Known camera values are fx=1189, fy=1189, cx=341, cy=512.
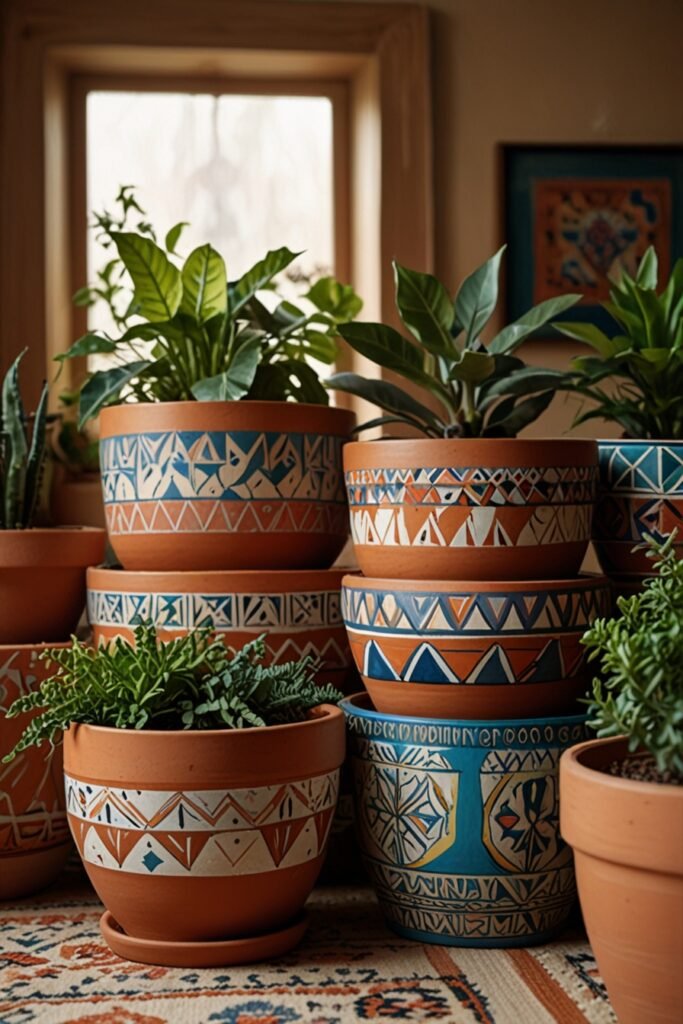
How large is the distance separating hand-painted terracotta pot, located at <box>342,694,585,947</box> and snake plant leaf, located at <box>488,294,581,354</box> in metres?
0.45

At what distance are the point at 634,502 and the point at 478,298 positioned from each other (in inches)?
12.5

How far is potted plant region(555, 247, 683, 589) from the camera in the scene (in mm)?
1417

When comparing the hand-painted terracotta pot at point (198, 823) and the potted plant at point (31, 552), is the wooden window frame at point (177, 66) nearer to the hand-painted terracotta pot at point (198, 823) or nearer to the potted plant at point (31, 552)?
the potted plant at point (31, 552)

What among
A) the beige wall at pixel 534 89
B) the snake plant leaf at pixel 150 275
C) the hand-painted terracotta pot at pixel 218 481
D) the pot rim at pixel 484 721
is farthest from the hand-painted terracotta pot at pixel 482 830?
the beige wall at pixel 534 89

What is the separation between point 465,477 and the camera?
51.9 inches

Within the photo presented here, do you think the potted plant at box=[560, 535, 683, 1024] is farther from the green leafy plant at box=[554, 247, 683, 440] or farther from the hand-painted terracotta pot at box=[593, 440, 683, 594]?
the green leafy plant at box=[554, 247, 683, 440]

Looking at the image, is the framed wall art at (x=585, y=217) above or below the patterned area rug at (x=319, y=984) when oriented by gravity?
above

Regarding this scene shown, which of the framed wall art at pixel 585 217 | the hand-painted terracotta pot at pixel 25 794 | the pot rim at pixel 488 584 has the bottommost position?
the hand-painted terracotta pot at pixel 25 794

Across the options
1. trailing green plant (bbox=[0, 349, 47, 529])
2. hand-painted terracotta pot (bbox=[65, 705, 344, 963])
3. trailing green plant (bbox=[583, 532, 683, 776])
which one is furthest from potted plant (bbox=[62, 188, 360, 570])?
trailing green plant (bbox=[583, 532, 683, 776])

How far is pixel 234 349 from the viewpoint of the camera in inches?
64.7

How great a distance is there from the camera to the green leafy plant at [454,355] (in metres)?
1.43

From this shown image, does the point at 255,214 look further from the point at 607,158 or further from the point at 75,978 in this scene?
the point at 75,978

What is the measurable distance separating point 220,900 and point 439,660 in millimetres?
347

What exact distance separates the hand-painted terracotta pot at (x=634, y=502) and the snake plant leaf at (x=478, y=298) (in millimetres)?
214
